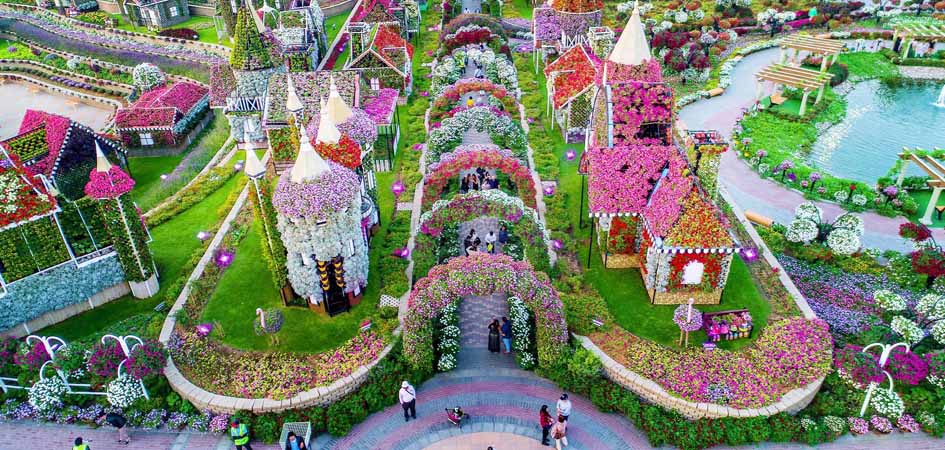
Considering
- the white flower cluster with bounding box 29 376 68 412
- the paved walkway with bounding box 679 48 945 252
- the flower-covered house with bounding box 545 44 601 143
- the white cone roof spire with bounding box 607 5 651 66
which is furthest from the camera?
the flower-covered house with bounding box 545 44 601 143

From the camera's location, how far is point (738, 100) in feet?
143

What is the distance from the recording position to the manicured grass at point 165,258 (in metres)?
24.8

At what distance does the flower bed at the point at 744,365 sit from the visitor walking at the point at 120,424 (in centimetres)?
1520

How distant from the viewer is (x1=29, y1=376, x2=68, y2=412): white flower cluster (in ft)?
68.5

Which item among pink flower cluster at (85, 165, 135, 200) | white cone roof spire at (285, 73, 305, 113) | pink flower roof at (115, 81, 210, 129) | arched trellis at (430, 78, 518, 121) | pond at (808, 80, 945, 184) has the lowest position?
pond at (808, 80, 945, 184)

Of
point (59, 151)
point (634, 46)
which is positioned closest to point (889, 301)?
point (634, 46)

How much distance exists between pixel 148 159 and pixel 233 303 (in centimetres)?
2100

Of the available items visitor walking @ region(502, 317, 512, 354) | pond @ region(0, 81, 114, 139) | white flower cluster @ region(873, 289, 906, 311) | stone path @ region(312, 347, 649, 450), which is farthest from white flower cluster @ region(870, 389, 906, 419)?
pond @ region(0, 81, 114, 139)

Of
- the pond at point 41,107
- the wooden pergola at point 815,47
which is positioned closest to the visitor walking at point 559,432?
the wooden pergola at point 815,47

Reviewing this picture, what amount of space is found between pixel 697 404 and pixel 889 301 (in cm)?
910

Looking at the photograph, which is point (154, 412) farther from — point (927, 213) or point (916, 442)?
point (927, 213)

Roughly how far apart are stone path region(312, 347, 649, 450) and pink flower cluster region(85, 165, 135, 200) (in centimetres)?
1162

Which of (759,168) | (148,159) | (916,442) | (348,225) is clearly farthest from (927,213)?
(148,159)

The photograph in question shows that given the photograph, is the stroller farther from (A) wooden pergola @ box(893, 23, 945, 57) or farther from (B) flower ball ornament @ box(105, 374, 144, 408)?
(A) wooden pergola @ box(893, 23, 945, 57)
